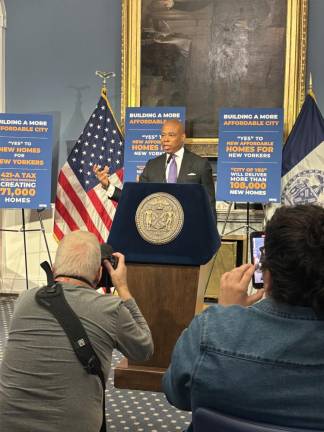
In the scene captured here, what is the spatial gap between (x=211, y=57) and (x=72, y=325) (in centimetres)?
503

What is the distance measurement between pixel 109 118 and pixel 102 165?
54 cm

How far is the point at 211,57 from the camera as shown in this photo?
625cm

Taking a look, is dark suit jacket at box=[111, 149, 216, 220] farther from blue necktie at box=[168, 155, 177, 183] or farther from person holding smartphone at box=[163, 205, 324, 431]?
person holding smartphone at box=[163, 205, 324, 431]

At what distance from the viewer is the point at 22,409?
69.1 inches

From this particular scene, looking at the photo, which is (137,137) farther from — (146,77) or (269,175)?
(269,175)

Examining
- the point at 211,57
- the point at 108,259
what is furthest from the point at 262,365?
the point at 211,57

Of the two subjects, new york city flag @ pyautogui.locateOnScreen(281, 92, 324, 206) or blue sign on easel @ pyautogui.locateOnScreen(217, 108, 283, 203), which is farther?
new york city flag @ pyautogui.locateOnScreen(281, 92, 324, 206)

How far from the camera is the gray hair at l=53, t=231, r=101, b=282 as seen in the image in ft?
6.40

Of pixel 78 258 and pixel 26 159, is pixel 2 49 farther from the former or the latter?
pixel 78 258

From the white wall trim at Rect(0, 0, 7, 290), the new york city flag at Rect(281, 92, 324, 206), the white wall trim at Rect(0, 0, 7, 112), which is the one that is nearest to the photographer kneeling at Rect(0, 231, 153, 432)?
the new york city flag at Rect(281, 92, 324, 206)

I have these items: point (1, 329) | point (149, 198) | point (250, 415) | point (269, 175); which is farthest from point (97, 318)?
point (269, 175)

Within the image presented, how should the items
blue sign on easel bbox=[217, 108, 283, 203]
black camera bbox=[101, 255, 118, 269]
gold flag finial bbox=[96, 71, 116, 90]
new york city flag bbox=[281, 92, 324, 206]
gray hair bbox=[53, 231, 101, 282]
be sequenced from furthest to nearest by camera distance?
gold flag finial bbox=[96, 71, 116, 90], new york city flag bbox=[281, 92, 324, 206], blue sign on easel bbox=[217, 108, 283, 203], black camera bbox=[101, 255, 118, 269], gray hair bbox=[53, 231, 101, 282]

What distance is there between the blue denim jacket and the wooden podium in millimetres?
1890

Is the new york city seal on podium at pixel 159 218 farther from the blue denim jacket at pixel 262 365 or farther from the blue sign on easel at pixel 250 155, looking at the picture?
the blue sign on easel at pixel 250 155
